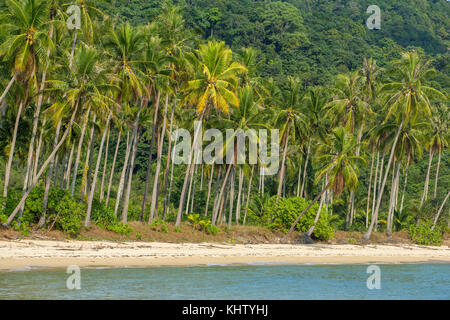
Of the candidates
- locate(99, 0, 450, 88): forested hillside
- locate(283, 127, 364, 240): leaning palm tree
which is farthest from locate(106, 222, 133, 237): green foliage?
locate(99, 0, 450, 88): forested hillside

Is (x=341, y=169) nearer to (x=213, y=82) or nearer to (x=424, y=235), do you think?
(x=213, y=82)

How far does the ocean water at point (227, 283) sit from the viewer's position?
1917cm

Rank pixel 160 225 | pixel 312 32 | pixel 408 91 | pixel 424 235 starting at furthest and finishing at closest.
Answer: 1. pixel 312 32
2. pixel 424 235
3. pixel 408 91
4. pixel 160 225

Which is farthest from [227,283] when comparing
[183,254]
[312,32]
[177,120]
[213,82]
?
[312,32]

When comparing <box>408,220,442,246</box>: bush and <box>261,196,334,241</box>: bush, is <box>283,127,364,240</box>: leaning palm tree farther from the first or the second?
<box>408,220,442,246</box>: bush

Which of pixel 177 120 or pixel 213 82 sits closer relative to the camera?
pixel 213 82

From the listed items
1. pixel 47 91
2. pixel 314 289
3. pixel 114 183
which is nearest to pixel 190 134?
pixel 47 91

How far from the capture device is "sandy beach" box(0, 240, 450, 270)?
2461 centimetres

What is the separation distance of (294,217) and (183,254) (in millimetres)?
13335

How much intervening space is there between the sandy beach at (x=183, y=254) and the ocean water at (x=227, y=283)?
1.48m

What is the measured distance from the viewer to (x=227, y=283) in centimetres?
2341

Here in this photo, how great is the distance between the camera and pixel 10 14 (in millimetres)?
28312

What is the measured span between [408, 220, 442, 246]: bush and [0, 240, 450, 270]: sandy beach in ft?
11.1

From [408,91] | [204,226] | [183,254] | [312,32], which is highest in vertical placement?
[312,32]
